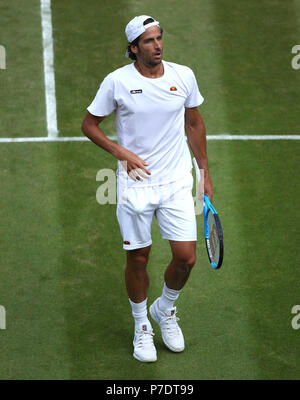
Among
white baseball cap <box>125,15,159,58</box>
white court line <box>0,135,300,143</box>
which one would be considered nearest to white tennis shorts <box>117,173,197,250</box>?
white baseball cap <box>125,15,159,58</box>

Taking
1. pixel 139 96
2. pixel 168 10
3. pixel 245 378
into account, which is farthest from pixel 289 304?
pixel 168 10

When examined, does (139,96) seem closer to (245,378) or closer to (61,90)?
(245,378)

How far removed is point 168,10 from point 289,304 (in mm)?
5679

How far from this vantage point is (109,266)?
8.45m

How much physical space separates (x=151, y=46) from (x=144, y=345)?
2.52 m

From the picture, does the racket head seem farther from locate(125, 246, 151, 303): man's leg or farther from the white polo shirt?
Result: locate(125, 246, 151, 303): man's leg

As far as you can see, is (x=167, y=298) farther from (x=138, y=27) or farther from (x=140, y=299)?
(x=138, y=27)

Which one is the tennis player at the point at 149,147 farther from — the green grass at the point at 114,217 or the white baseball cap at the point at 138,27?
the green grass at the point at 114,217

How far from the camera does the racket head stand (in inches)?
261

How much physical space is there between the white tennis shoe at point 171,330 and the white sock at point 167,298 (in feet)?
0.14

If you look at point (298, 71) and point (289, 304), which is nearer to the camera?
point (289, 304)

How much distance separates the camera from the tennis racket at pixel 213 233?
6630mm

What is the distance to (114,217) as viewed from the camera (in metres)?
9.11

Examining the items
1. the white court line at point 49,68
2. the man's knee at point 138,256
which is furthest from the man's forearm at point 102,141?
the white court line at point 49,68
